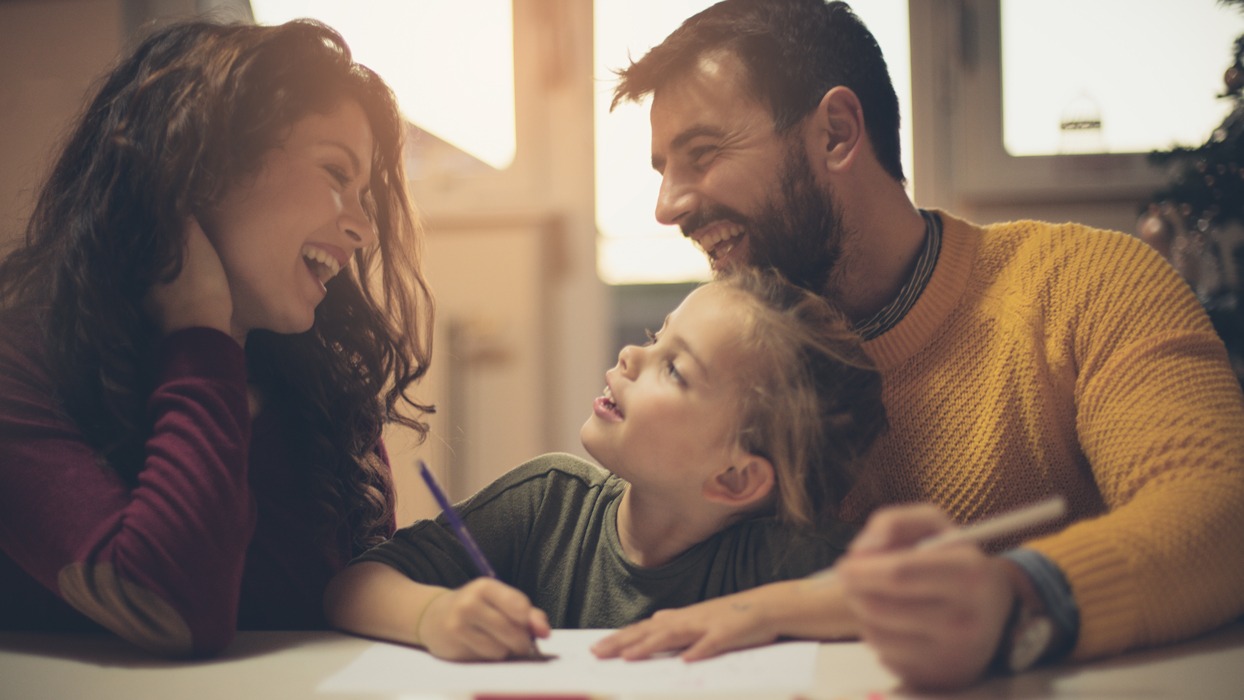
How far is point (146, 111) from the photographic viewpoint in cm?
99

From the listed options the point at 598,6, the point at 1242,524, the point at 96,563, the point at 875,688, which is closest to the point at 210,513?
the point at 96,563

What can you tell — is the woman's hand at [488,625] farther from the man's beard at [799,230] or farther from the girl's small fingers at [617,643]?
the man's beard at [799,230]

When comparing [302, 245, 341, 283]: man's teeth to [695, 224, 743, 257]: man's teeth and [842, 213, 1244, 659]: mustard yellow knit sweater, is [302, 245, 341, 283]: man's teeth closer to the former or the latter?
[695, 224, 743, 257]: man's teeth

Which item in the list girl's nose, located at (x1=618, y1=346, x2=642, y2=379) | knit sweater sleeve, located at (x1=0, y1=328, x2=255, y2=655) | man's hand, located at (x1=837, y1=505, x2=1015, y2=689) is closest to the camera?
man's hand, located at (x1=837, y1=505, x2=1015, y2=689)

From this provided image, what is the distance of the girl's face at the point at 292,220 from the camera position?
1014 mm

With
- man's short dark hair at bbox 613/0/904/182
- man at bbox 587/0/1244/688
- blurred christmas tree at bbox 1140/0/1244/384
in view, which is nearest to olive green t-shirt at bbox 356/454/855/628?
man at bbox 587/0/1244/688

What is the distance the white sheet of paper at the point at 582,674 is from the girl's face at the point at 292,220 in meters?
0.46

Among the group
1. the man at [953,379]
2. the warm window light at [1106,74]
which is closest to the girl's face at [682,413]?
the man at [953,379]

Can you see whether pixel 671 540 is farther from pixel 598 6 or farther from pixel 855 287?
pixel 598 6

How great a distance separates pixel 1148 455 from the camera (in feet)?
2.85

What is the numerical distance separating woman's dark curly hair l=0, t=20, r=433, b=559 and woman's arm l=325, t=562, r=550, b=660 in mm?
208

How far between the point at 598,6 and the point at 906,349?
2007 mm

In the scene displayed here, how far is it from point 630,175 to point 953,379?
1877mm

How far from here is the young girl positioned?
38.3 inches
